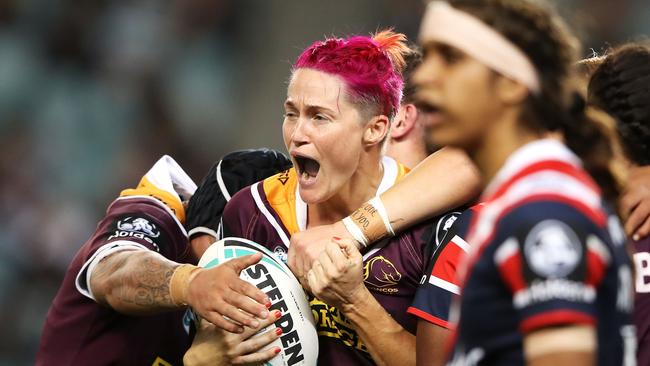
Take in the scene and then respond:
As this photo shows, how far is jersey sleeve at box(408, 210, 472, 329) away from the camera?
264 centimetres

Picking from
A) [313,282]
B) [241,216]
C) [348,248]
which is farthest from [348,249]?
[241,216]

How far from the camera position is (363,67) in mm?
3006

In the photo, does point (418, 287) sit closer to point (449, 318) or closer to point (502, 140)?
point (449, 318)

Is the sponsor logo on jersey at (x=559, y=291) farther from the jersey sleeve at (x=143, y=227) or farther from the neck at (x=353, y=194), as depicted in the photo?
the jersey sleeve at (x=143, y=227)

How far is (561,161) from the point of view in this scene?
176cm

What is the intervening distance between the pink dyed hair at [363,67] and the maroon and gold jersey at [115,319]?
64 cm

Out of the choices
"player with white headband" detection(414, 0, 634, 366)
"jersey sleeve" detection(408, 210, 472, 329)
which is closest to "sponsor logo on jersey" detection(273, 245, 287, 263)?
"jersey sleeve" detection(408, 210, 472, 329)

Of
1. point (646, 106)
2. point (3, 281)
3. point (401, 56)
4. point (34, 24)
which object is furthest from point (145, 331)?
point (34, 24)

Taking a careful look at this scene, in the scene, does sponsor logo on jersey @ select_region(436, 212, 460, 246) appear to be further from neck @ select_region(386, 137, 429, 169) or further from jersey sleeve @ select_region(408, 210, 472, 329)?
neck @ select_region(386, 137, 429, 169)

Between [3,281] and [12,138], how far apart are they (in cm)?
99

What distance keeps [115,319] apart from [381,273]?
82cm

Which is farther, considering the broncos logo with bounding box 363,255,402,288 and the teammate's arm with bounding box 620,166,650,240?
the broncos logo with bounding box 363,255,402,288

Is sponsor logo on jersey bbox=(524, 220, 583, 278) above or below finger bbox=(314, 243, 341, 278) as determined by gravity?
above

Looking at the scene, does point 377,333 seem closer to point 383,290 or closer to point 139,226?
point 383,290
